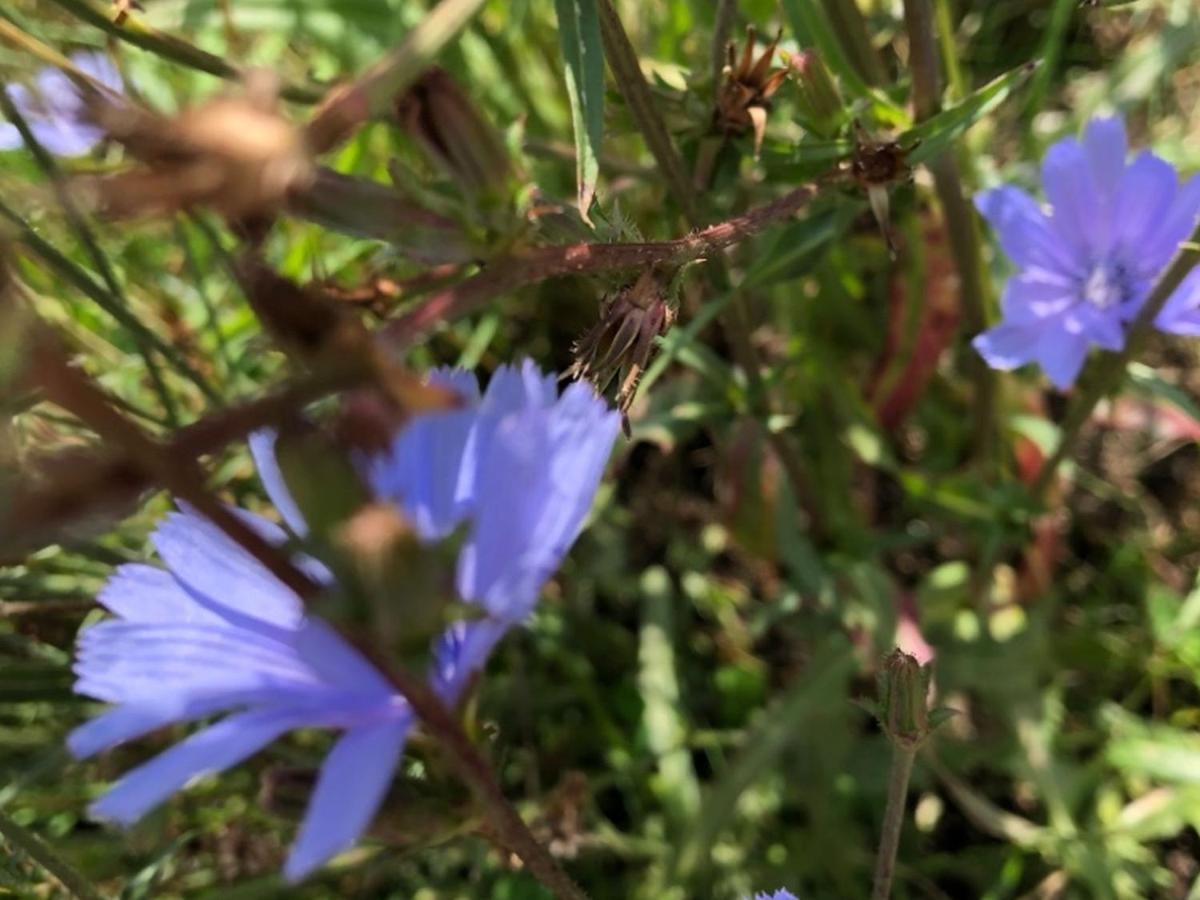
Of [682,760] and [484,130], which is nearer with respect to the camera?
[484,130]

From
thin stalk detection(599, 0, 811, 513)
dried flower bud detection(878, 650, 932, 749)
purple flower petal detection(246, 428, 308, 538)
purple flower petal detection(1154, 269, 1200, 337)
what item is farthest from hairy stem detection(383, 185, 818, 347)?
purple flower petal detection(1154, 269, 1200, 337)

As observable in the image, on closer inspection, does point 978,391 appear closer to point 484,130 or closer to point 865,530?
point 865,530

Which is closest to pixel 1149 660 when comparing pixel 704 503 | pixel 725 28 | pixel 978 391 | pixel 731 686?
pixel 978 391

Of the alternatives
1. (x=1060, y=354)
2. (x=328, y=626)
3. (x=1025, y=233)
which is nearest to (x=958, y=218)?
(x=1025, y=233)

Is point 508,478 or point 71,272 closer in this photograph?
point 508,478

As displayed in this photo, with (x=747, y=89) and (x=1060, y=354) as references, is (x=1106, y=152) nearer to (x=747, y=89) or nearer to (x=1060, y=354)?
(x=1060, y=354)

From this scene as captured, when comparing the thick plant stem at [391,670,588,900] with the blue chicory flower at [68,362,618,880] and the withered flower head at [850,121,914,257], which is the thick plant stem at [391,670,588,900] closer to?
the blue chicory flower at [68,362,618,880]

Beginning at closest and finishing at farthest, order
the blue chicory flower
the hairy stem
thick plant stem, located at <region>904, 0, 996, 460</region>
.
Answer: the blue chicory flower → the hairy stem → thick plant stem, located at <region>904, 0, 996, 460</region>
